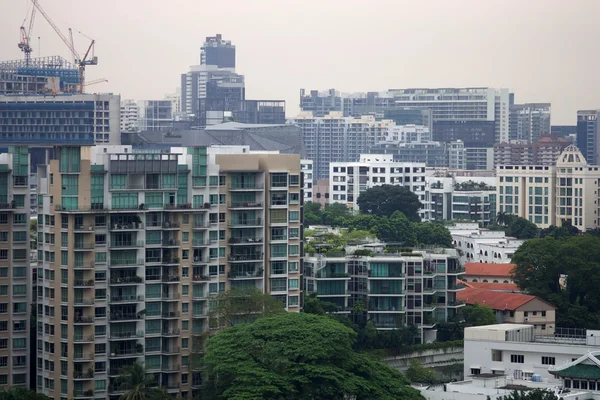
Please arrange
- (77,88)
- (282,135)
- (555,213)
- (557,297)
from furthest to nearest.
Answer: (77,88)
(282,135)
(555,213)
(557,297)

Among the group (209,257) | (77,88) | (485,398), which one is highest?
(77,88)

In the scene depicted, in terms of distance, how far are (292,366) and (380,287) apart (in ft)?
46.9

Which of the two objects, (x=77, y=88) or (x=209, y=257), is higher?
(x=77, y=88)

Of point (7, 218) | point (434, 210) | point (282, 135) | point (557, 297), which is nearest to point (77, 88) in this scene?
point (282, 135)

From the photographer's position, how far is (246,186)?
5094 cm

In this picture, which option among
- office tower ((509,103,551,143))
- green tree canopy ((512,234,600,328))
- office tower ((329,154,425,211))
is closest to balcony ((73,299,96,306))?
Result: green tree canopy ((512,234,600,328))

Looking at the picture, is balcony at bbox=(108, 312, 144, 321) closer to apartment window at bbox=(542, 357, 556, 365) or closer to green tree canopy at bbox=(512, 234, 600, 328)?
apartment window at bbox=(542, 357, 556, 365)

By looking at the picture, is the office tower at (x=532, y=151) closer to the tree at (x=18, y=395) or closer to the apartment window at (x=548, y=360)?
the apartment window at (x=548, y=360)

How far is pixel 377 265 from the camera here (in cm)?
5684

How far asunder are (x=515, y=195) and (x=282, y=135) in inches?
746

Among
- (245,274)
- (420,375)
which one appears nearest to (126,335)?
(245,274)

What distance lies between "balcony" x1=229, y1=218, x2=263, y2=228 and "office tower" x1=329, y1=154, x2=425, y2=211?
55691 millimetres

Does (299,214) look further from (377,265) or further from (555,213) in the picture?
(555,213)

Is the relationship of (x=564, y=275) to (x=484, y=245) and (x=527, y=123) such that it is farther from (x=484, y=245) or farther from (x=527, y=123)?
(x=527, y=123)
